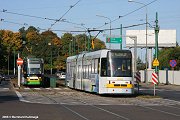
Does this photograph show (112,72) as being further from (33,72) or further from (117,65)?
(33,72)

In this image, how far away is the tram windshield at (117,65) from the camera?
3167cm

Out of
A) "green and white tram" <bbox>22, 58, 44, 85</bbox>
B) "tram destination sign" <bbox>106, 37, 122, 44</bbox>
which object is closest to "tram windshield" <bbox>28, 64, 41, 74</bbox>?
"green and white tram" <bbox>22, 58, 44, 85</bbox>

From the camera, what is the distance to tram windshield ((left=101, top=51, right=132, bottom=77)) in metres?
31.7

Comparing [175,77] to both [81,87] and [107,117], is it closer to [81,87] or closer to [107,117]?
[81,87]

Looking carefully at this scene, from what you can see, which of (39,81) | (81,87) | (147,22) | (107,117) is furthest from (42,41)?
(107,117)

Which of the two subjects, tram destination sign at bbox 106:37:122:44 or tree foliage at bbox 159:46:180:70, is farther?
tree foliage at bbox 159:46:180:70

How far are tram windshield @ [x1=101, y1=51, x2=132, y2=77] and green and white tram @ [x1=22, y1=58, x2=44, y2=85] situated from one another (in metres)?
19.2

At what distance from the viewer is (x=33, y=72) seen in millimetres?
50250

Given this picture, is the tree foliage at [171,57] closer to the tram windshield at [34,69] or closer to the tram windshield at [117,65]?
the tram windshield at [34,69]

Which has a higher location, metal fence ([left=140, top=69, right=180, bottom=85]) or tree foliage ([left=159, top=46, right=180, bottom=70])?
tree foliage ([left=159, top=46, right=180, bottom=70])

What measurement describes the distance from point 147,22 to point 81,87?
25433 mm

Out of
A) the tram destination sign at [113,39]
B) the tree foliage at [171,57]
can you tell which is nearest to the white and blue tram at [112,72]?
the tram destination sign at [113,39]

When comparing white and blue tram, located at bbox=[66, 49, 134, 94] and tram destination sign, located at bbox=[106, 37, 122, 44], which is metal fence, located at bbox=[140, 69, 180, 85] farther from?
white and blue tram, located at bbox=[66, 49, 134, 94]

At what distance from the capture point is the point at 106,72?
1254 inches
